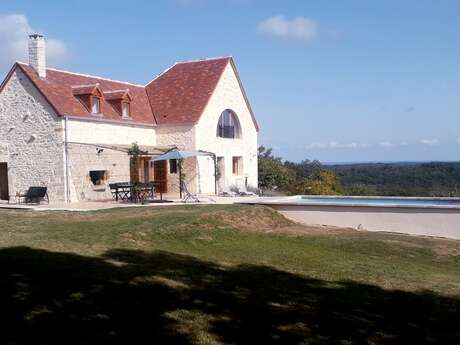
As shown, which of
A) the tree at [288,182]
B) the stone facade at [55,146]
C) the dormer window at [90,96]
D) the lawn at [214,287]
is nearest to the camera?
the lawn at [214,287]

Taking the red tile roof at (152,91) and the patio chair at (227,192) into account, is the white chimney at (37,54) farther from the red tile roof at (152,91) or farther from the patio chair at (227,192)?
the patio chair at (227,192)

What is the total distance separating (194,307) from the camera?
7.85m

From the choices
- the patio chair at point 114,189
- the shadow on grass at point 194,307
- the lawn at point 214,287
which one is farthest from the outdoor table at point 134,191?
the shadow on grass at point 194,307

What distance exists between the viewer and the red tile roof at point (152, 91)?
29.2 m

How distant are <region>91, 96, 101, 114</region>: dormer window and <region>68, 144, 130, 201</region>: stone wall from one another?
2.61m

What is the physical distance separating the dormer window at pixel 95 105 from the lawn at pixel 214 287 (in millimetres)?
14183

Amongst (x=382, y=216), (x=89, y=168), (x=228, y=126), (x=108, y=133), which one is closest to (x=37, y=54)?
(x=108, y=133)

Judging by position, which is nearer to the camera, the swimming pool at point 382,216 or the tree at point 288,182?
the swimming pool at point 382,216

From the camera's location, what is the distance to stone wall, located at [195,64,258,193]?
34.6 meters

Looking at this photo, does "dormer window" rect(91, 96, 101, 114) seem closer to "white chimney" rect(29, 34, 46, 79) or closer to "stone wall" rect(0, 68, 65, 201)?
"stone wall" rect(0, 68, 65, 201)

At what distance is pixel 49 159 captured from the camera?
28078 mm

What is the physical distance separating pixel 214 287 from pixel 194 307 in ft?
4.48

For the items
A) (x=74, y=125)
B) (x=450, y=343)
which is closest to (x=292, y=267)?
(x=450, y=343)

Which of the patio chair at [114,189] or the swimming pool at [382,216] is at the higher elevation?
the patio chair at [114,189]
